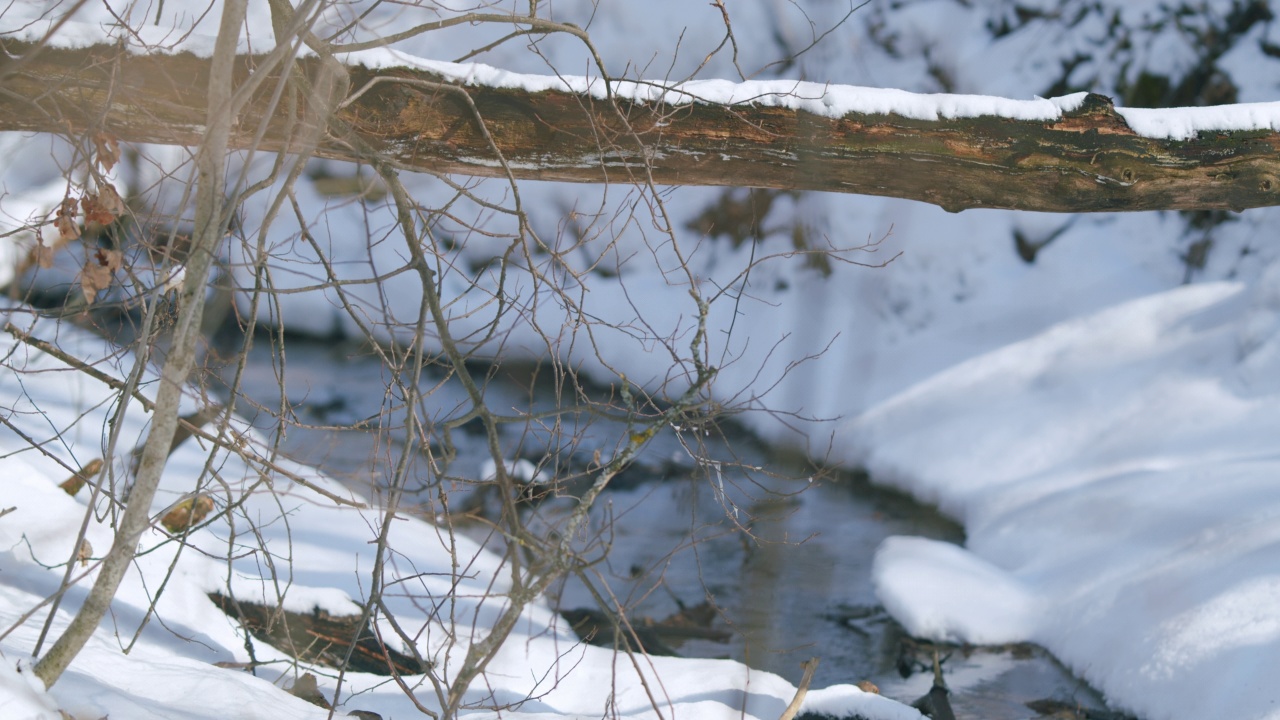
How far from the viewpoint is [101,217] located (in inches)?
109

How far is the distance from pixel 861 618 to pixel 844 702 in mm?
1616

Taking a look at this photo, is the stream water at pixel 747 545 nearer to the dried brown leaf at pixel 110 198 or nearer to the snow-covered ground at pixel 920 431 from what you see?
the snow-covered ground at pixel 920 431

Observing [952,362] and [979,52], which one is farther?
[979,52]

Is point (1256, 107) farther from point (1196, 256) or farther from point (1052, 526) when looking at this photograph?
point (1196, 256)

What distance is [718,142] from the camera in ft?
10.1

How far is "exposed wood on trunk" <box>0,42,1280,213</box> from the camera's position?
2.79 meters

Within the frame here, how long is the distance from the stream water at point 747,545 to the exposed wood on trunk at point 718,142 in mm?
756

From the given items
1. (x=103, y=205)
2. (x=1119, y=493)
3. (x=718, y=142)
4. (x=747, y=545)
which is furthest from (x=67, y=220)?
(x=1119, y=493)

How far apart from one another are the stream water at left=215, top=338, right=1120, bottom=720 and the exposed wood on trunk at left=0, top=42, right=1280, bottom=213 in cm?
76

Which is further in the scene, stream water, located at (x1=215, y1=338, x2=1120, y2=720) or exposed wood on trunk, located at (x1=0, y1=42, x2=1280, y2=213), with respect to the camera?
stream water, located at (x1=215, y1=338, x2=1120, y2=720)

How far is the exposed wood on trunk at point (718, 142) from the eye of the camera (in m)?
2.79

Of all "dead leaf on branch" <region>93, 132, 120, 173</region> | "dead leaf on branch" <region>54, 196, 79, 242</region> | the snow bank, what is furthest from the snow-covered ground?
"dead leaf on branch" <region>54, 196, 79, 242</region>

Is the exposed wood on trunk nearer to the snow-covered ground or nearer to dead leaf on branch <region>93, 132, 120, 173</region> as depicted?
dead leaf on branch <region>93, 132, 120, 173</region>

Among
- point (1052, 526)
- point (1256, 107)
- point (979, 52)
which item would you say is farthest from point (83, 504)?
point (979, 52)
